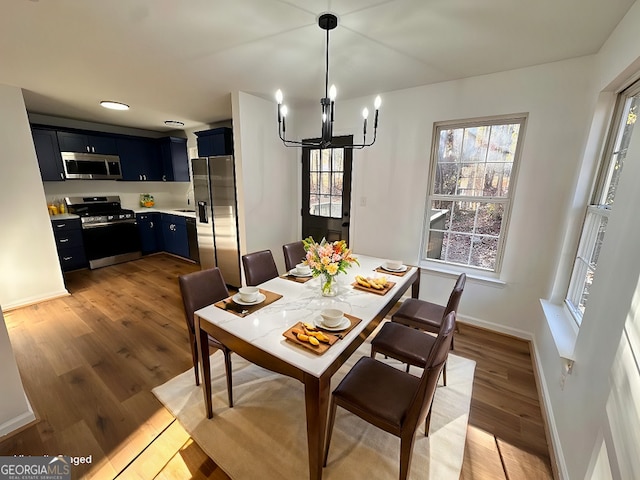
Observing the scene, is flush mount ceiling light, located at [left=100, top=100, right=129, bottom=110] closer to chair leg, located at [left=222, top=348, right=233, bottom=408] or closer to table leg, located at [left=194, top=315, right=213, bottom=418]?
table leg, located at [left=194, top=315, right=213, bottom=418]

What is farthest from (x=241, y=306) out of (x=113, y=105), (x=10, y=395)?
(x=113, y=105)

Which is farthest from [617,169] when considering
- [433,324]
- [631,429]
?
[631,429]

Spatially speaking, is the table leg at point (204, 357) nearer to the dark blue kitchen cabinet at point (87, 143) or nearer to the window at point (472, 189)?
the window at point (472, 189)

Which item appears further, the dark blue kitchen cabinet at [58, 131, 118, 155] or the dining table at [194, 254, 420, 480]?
the dark blue kitchen cabinet at [58, 131, 118, 155]

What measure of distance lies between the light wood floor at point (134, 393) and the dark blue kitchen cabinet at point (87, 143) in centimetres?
242

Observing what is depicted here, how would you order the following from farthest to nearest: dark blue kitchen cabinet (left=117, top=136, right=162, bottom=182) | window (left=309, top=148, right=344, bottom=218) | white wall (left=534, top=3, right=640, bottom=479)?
dark blue kitchen cabinet (left=117, top=136, right=162, bottom=182) < window (left=309, top=148, right=344, bottom=218) < white wall (left=534, top=3, right=640, bottom=479)

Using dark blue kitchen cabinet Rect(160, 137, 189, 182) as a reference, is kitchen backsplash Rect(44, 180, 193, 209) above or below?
below

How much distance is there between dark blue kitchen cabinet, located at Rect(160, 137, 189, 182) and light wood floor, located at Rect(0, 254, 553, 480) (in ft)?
9.06

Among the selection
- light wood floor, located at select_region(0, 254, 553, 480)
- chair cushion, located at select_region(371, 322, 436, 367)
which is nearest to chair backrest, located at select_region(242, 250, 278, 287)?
light wood floor, located at select_region(0, 254, 553, 480)

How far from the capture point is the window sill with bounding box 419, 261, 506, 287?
2646mm

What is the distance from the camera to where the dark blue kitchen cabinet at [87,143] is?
158 inches

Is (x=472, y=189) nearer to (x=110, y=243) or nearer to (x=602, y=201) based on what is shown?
(x=602, y=201)

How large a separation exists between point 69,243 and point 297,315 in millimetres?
4515
